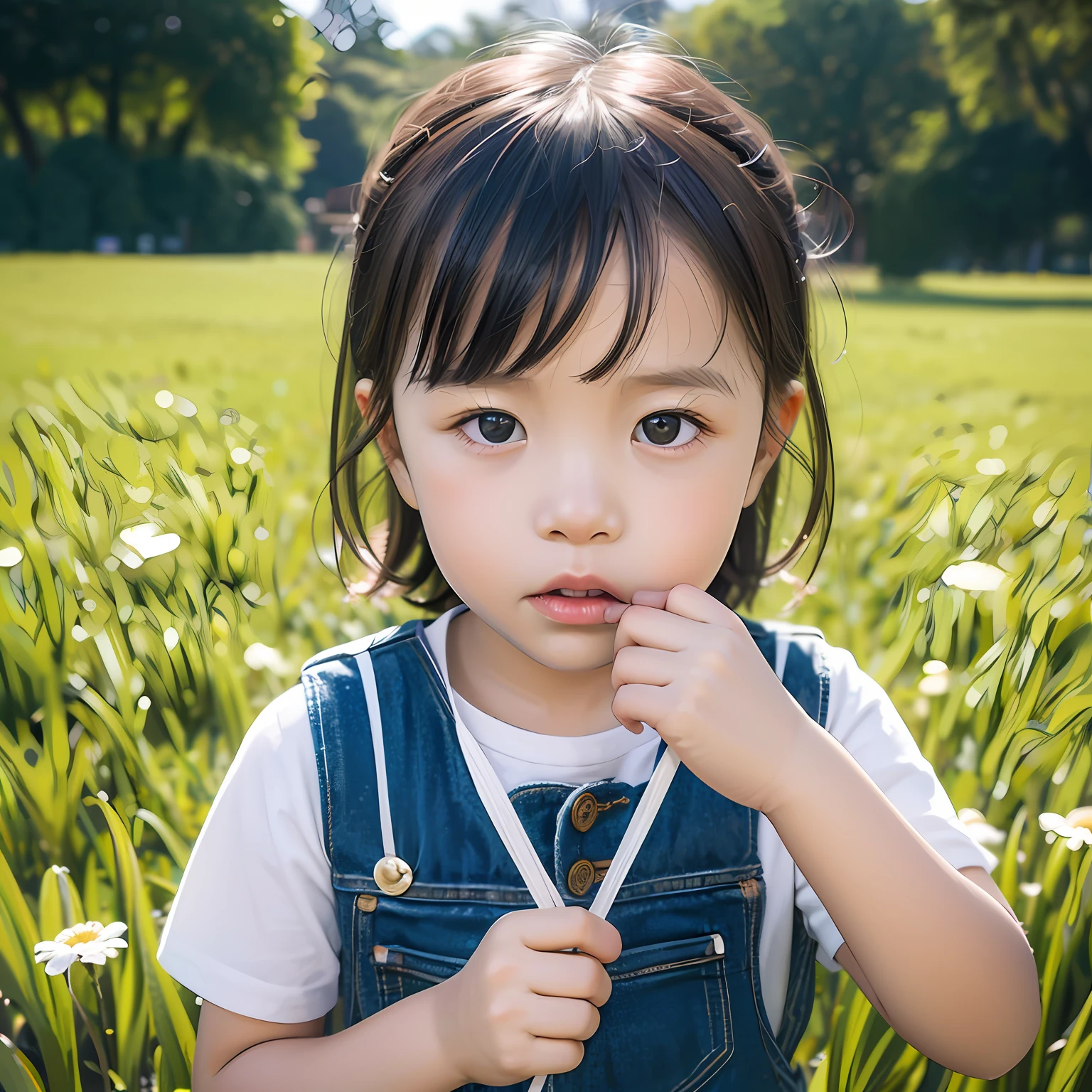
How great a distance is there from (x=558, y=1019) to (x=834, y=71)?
4.59 metres

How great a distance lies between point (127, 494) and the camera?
1840 millimetres

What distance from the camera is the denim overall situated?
107cm

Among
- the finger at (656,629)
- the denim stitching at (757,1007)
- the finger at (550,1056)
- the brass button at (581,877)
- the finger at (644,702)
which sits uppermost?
the finger at (656,629)

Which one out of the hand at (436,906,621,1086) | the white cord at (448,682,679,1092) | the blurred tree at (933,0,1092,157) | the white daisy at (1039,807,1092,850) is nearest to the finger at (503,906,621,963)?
the hand at (436,906,621,1086)

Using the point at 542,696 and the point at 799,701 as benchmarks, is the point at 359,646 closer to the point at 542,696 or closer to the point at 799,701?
the point at 542,696

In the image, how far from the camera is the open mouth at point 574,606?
3.08ft

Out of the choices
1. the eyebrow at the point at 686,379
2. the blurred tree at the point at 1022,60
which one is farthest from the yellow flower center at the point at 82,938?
the blurred tree at the point at 1022,60

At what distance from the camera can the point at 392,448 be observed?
1.17 m

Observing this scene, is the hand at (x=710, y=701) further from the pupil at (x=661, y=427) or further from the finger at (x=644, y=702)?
the pupil at (x=661, y=427)

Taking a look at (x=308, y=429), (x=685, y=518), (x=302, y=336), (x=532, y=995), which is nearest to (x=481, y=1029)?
(x=532, y=995)

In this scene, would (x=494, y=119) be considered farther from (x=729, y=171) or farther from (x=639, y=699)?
(x=639, y=699)

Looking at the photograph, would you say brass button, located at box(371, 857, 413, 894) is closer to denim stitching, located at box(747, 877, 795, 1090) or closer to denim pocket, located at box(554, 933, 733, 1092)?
denim pocket, located at box(554, 933, 733, 1092)

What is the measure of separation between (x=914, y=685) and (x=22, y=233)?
502 centimetres

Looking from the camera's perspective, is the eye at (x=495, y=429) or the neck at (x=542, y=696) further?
the neck at (x=542, y=696)
